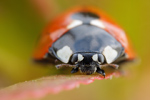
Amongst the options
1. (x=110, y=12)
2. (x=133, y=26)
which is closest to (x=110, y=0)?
(x=110, y=12)

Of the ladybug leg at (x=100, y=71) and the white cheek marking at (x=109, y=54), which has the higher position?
the white cheek marking at (x=109, y=54)

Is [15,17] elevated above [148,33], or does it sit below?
above

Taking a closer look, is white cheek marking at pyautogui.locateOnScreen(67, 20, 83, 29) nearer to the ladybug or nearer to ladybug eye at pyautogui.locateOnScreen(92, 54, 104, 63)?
the ladybug

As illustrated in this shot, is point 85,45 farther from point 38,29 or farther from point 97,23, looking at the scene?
point 38,29

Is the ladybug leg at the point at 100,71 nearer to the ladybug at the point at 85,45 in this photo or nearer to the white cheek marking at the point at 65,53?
the ladybug at the point at 85,45

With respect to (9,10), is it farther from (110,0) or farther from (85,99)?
(85,99)

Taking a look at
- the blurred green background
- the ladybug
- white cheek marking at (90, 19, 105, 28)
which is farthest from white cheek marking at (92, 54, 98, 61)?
the blurred green background

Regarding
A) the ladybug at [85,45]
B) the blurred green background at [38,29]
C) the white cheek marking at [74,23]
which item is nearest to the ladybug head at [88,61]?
the ladybug at [85,45]
